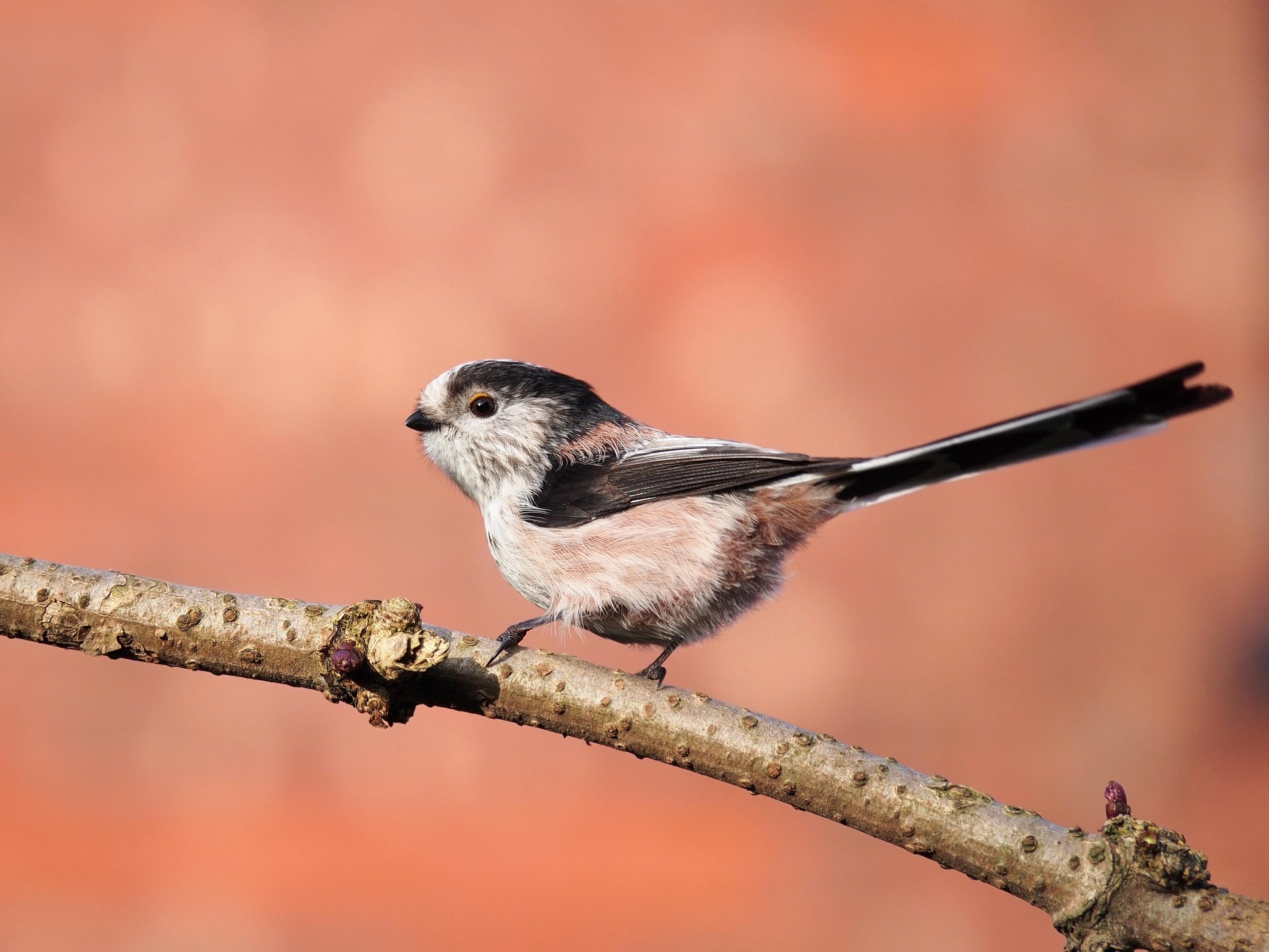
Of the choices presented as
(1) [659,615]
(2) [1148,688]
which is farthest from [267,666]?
(2) [1148,688]

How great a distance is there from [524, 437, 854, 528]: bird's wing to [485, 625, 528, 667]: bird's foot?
50 centimetres

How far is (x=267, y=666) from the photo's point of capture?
168 cm

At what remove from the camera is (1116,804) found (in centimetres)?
157

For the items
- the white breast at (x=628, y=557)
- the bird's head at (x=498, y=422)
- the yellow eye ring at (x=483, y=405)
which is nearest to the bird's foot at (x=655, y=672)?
the white breast at (x=628, y=557)

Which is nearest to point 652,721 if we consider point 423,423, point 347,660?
point 347,660

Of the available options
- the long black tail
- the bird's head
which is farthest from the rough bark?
the bird's head

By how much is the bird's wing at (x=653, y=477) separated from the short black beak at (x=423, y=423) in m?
0.42

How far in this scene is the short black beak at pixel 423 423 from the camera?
Result: 2742mm

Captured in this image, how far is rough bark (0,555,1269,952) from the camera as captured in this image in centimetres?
145

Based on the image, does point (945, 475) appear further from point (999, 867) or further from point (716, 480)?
point (999, 867)

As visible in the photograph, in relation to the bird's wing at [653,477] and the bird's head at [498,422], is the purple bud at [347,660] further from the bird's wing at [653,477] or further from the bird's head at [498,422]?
the bird's head at [498,422]

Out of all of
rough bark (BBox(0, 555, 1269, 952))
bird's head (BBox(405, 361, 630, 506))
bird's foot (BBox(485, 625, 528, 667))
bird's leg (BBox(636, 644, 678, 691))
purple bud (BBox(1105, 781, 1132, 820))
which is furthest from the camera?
bird's head (BBox(405, 361, 630, 506))

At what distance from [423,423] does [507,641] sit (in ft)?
3.61

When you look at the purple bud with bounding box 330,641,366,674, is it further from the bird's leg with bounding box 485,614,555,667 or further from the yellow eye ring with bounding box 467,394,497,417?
the yellow eye ring with bounding box 467,394,497,417
